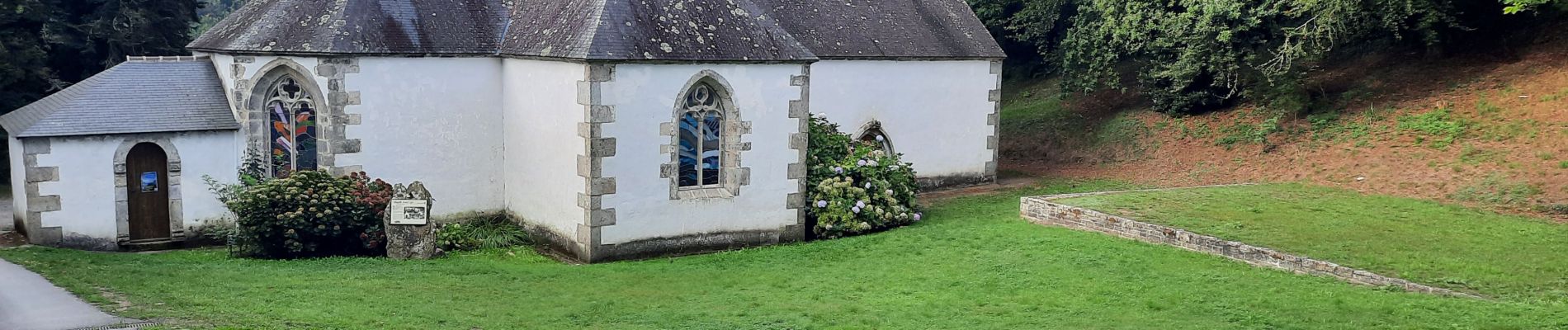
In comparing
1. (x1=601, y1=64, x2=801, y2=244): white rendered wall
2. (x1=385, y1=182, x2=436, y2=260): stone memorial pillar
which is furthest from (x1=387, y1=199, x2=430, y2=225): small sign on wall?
(x1=601, y1=64, x2=801, y2=244): white rendered wall

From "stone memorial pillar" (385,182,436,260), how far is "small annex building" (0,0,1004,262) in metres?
1.89

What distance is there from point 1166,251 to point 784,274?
477 centimetres

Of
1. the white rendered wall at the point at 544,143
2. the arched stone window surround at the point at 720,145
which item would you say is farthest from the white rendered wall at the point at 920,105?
the white rendered wall at the point at 544,143

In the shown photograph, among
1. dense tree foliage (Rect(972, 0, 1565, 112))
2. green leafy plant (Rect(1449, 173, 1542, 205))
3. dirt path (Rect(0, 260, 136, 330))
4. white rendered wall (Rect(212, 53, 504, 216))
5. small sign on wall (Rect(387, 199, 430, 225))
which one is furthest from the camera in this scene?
dense tree foliage (Rect(972, 0, 1565, 112))

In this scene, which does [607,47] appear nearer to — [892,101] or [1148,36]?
[892,101]

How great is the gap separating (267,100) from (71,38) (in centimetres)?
889

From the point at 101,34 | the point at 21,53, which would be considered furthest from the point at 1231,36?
the point at 21,53

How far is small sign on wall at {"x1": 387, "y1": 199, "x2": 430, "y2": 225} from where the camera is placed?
1462 cm

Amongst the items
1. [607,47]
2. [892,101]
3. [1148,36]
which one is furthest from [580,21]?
[1148,36]

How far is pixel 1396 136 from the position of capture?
→ 21094mm

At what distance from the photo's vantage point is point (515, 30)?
56.1 feet

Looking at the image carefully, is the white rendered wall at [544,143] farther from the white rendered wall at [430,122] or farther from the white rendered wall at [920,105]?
the white rendered wall at [920,105]

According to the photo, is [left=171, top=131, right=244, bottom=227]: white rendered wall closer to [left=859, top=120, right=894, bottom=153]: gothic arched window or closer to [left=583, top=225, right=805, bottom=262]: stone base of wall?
[left=583, top=225, right=805, bottom=262]: stone base of wall

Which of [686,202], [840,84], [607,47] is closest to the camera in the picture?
[607,47]
